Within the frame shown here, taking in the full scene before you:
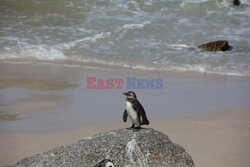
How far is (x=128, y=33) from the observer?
13.8 m

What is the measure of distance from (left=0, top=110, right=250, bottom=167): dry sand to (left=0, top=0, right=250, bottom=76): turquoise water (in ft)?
12.0

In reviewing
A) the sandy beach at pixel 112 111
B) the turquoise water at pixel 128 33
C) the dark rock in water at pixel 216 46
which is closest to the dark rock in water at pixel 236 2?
the turquoise water at pixel 128 33

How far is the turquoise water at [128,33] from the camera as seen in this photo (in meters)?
10.9

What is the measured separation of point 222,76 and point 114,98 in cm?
327

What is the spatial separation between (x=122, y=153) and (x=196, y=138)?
218 cm

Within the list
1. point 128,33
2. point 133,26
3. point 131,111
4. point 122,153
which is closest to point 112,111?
point 131,111

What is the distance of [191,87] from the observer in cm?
850

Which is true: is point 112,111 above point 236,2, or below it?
below

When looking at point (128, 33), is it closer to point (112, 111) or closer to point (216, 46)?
point (216, 46)

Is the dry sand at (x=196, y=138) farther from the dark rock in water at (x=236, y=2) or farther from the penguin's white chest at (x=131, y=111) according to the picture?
the dark rock in water at (x=236, y=2)

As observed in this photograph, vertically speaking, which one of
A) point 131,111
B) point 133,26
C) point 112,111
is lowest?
point 112,111

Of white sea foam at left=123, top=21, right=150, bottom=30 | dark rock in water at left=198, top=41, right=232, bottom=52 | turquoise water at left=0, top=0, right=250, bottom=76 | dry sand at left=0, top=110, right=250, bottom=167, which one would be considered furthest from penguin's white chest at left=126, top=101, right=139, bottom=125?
white sea foam at left=123, top=21, right=150, bottom=30

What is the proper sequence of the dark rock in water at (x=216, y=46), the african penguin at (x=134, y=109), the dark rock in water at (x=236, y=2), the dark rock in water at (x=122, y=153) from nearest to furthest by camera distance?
1. the dark rock in water at (x=122, y=153)
2. the african penguin at (x=134, y=109)
3. the dark rock in water at (x=216, y=46)
4. the dark rock in water at (x=236, y=2)

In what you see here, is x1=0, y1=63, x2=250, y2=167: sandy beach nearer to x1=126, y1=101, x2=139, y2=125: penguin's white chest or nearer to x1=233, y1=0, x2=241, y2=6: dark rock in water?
x1=126, y1=101, x2=139, y2=125: penguin's white chest
